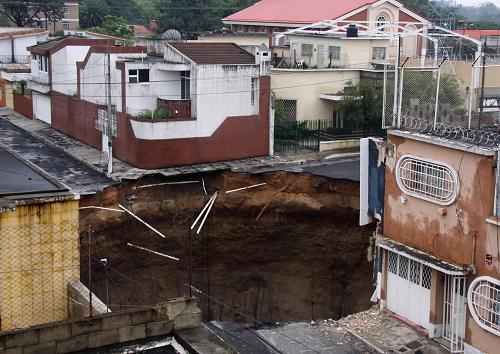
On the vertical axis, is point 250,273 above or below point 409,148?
below

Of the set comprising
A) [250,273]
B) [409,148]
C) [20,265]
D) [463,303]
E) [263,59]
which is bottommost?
[250,273]

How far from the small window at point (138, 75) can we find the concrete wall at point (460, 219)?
47.2 ft

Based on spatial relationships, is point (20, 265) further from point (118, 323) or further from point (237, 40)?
point (237, 40)

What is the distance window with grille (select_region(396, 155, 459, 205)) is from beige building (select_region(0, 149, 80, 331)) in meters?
7.84

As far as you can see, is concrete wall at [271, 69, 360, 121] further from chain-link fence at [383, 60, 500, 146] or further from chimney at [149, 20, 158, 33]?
chimney at [149, 20, 158, 33]

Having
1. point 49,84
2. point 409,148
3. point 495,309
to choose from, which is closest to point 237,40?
point 49,84

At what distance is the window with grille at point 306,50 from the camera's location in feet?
129

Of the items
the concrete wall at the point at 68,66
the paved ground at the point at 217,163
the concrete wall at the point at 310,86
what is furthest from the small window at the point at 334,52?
the concrete wall at the point at 68,66

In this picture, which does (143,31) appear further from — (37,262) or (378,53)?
(37,262)

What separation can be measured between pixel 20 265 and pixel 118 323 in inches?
116

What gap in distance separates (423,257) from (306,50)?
24053mm

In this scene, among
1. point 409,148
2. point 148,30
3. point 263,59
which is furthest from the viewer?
point 148,30

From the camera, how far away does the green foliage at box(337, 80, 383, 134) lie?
108ft

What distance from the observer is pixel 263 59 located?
1199 inches
